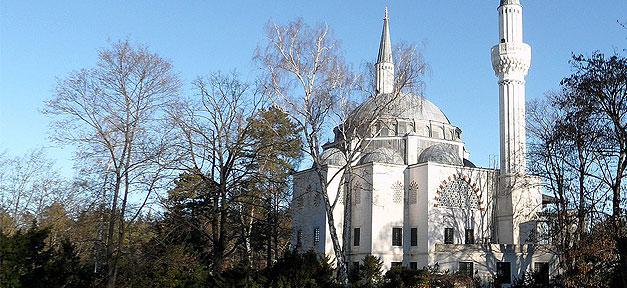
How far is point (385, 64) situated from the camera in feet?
132

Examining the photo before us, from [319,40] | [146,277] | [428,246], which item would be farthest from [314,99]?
[428,246]

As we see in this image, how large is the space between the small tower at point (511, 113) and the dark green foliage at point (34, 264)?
2120cm

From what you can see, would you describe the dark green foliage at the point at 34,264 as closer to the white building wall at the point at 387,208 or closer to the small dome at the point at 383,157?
the white building wall at the point at 387,208

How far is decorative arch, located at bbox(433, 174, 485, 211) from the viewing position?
101ft

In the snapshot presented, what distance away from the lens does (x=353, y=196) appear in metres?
31.8

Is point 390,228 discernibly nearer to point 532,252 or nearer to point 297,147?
point 532,252

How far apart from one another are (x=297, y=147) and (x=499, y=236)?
1732cm

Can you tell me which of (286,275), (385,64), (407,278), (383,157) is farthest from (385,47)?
(286,275)

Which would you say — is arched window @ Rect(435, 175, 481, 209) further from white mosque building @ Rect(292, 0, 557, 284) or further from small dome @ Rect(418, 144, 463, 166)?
small dome @ Rect(418, 144, 463, 166)

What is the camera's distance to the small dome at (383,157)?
3195 cm

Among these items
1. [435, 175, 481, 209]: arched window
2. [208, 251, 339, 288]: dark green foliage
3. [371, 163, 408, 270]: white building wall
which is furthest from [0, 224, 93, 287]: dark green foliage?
[435, 175, 481, 209]: arched window

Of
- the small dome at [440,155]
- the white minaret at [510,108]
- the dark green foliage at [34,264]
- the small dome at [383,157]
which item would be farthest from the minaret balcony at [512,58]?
the dark green foliage at [34,264]

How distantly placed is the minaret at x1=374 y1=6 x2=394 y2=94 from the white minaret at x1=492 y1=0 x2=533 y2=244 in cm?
865

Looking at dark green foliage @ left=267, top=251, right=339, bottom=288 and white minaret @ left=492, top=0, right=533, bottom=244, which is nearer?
dark green foliage @ left=267, top=251, right=339, bottom=288
